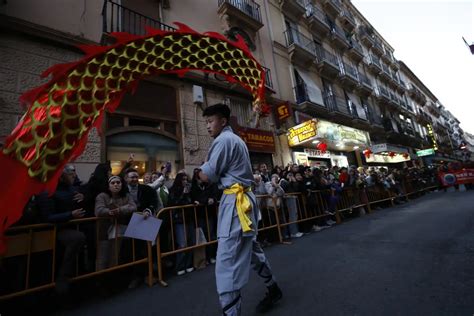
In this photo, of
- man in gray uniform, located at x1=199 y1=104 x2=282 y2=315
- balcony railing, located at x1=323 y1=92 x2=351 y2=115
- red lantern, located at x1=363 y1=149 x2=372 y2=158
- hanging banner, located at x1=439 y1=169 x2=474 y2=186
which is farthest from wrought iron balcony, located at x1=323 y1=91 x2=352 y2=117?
man in gray uniform, located at x1=199 y1=104 x2=282 y2=315

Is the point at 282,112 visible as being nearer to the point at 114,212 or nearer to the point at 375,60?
the point at 114,212

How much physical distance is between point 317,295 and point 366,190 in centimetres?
816

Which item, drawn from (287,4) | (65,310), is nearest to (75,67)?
(65,310)

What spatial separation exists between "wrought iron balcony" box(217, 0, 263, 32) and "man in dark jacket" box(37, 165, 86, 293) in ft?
33.7

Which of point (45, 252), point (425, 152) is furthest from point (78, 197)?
point (425, 152)

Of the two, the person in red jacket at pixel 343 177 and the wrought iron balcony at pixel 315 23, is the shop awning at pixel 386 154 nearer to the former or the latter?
the wrought iron balcony at pixel 315 23

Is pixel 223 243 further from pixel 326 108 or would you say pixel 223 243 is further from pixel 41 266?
pixel 326 108

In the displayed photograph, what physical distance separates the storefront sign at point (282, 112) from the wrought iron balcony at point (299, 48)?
4.28 metres

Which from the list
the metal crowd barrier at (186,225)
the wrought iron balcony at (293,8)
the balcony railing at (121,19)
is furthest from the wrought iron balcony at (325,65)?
Result: the metal crowd barrier at (186,225)

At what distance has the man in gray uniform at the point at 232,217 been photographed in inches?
67.6

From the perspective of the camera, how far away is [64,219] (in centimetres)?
294

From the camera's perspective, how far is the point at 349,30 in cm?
→ 2145

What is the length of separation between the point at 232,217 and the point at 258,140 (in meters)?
8.14

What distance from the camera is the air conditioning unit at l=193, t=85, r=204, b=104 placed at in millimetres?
8406
